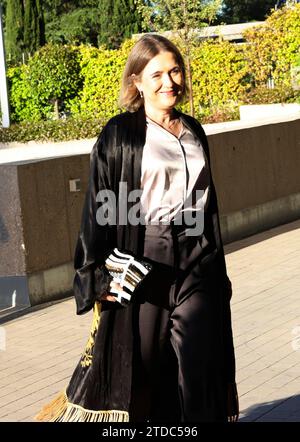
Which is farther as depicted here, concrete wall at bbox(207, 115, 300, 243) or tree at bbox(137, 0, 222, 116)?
tree at bbox(137, 0, 222, 116)

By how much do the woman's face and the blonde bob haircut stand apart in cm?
2

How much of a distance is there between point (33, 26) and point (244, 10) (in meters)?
20.1

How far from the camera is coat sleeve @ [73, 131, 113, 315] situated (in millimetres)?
4855

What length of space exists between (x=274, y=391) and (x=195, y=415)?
1.82 metres

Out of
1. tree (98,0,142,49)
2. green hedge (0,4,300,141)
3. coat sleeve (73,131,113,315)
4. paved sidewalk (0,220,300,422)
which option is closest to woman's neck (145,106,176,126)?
coat sleeve (73,131,113,315)

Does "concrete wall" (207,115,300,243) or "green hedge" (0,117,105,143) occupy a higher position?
"concrete wall" (207,115,300,243)

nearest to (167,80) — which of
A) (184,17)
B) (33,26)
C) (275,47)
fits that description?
(184,17)

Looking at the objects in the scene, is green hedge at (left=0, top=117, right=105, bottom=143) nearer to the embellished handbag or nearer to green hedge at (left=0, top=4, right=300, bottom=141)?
green hedge at (left=0, top=4, right=300, bottom=141)

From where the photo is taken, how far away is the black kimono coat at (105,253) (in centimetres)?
486

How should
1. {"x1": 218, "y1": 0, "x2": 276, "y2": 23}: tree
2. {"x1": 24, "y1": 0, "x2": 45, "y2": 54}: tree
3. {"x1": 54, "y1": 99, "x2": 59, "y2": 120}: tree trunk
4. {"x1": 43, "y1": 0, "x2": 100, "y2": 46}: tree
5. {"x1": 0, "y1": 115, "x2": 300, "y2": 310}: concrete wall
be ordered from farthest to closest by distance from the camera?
{"x1": 218, "y1": 0, "x2": 276, "y2": 23}: tree < {"x1": 43, "y1": 0, "x2": 100, "y2": 46}: tree < {"x1": 24, "y1": 0, "x2": 45, "y2": 54}: tree < {"x1": 54, "y1": 99, "x2": 59, "y2": 120}: tree trunk < {"x1": 0, "y1": 115, "x2": 300, "y2": 310}: concrete wall

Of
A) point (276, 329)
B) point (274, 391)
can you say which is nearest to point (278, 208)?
point (276, 329)

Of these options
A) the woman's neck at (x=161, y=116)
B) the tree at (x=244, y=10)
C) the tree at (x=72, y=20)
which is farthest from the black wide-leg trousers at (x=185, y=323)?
the tree at (x=244, y=10)
